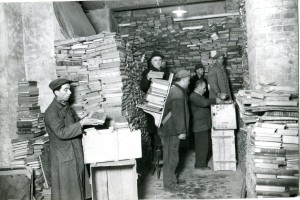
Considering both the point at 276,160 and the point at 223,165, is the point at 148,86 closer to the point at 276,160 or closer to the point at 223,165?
the point at 223,165

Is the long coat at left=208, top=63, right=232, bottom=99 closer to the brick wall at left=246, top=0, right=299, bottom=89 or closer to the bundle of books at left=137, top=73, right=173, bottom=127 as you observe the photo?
the bundle of books at left=137, top=73, right=173, bottom=127

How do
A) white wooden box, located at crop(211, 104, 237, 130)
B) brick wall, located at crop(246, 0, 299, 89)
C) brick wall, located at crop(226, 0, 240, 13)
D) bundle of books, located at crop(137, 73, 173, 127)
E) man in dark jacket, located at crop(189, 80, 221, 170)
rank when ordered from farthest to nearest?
brick wall, located at crop(226, 0, 240, 13), man in dark jacket, located at crop(189, 80, 221, 170), white wooden box, located at crop(211, 104, 237, 130), bundle of books, located at crop(137, 73, 173, 127), brick wall, located at crop(246, 0, 299, 89)

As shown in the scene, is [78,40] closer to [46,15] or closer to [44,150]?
[46,15]

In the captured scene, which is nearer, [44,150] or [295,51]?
[295,51]

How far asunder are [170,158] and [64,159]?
2.25 m

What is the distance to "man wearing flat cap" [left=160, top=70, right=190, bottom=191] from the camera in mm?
5984

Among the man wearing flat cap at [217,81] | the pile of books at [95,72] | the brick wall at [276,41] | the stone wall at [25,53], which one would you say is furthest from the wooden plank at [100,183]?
the man wearing flat cap at [217,81]

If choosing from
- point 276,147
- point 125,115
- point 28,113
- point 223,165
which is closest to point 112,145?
point 125,115

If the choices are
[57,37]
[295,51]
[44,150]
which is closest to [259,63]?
[295,51]

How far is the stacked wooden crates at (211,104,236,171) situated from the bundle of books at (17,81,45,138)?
3.84 meters

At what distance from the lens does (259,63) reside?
5.44m

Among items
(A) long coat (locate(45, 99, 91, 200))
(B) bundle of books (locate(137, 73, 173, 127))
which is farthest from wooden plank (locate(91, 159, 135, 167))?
(B) bundle of books (locate(137, 73, 173, 127))

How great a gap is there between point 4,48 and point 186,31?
17.0 feet

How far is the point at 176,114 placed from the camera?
5980mm
